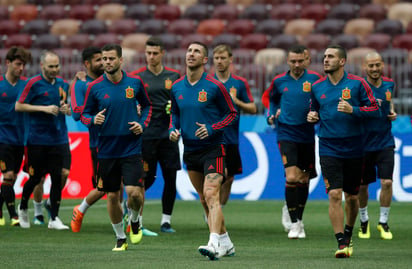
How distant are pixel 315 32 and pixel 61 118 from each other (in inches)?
515

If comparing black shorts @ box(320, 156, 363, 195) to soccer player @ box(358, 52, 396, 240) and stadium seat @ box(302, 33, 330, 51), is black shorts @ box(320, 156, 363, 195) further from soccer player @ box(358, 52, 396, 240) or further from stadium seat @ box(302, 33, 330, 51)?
stadium seat @ box(302, 33, 330, 51)

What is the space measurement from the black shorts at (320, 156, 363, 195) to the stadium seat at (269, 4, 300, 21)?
16.4 m

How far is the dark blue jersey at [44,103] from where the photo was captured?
13.4 meters

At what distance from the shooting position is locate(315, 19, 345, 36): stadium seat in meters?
25.2

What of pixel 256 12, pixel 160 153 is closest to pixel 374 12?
pixel 256 12

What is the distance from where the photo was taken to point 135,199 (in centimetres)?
1061

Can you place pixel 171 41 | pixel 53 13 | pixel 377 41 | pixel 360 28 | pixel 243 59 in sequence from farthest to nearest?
pixel 53 13, pixel 171 41, pixel 360 28, pixel 377 41, pixel 243 59

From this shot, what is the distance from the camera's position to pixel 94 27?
89.8ft

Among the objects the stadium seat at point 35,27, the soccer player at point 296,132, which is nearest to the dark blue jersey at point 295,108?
the soccer player at point 296,132

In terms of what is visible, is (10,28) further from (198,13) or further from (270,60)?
(270,60)

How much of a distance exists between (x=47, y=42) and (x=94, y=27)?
1.51 meters

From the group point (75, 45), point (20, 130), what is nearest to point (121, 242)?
point (20, 130)

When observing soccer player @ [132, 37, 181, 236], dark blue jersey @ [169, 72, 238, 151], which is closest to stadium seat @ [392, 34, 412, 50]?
soccer player @ [132, 37, 181, 236]

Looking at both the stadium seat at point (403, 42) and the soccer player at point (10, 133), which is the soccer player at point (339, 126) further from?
the stadium seat at point (403, 42)
